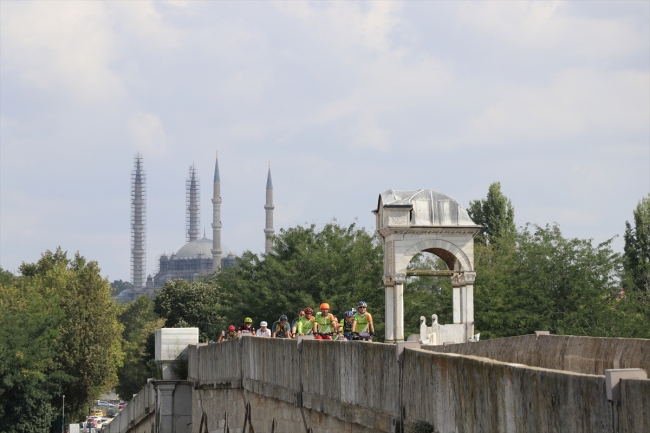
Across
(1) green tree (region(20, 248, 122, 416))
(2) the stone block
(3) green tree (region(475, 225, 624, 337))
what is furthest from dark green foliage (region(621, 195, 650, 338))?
(1) green tree (region(20, 248, 122, 416))

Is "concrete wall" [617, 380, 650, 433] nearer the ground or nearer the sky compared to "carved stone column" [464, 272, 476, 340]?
nearer the ground

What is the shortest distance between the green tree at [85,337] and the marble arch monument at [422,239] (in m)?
45.5

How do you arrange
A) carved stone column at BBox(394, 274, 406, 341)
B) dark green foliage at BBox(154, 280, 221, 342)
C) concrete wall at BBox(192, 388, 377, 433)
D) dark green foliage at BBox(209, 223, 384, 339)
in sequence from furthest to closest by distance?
dark green foliage at BBox(154, 280, 221, 342) < dark green foliage at BBox(209, 223, 384, 339) < carved stone column at BBox(394, 274, 406, 341) < concrete wall at BBox(192, 388, 377, 433)

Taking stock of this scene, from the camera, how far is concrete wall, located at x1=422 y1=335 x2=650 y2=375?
1218 cm

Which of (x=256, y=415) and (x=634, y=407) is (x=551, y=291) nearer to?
(x=256, y=415)

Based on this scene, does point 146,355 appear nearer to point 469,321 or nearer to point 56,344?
point 56,344

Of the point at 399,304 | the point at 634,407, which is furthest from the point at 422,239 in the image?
the point at 634,407

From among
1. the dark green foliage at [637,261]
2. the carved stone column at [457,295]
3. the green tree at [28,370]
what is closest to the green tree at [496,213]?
the dark green foliage at [637,261]

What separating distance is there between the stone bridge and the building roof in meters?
8.59

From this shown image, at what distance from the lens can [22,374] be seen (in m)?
67.7

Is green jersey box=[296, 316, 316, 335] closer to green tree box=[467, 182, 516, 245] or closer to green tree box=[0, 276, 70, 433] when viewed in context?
green tree box=[0, 276, 70, 433]

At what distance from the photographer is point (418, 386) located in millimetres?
10523

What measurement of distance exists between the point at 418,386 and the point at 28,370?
2395 inches

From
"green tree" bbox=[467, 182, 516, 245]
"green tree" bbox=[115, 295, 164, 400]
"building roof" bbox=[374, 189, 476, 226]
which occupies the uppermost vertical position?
"green tree" bbox=[467, 182, 516, 245]
